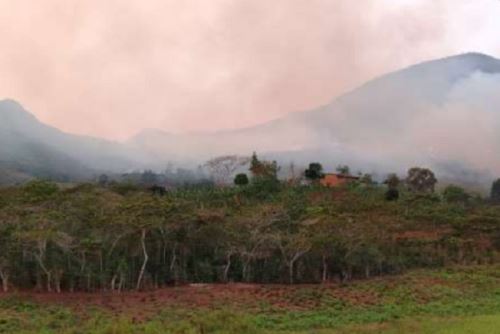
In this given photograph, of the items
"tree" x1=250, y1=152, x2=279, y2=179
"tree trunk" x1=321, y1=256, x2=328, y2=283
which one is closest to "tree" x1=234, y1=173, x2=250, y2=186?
"tree" x1=250, y1=152, x2=279, y2=179

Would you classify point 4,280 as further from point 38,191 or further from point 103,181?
point 103,181

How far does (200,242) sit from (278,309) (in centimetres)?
1258

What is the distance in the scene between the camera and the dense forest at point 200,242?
37.0m

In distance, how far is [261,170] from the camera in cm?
8069

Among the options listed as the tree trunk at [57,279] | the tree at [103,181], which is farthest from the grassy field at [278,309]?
the tree at [103,181]

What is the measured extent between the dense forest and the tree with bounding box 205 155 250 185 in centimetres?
4013

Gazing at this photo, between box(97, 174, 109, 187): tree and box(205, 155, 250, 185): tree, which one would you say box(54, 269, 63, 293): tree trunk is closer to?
box(97, 174, 109, 187): tree

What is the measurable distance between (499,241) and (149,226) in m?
31.8

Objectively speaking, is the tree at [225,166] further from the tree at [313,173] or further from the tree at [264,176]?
the tree at [313,173]

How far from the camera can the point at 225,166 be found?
94.3 metres

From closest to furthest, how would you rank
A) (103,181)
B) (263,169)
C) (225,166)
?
(263,169) → (225,166) → (103,181)

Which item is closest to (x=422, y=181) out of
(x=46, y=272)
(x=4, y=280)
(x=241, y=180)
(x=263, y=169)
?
(x=263, y=169)

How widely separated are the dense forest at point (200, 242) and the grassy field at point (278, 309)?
3.08 meters

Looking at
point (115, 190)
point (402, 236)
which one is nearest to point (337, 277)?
point (402, 236)
